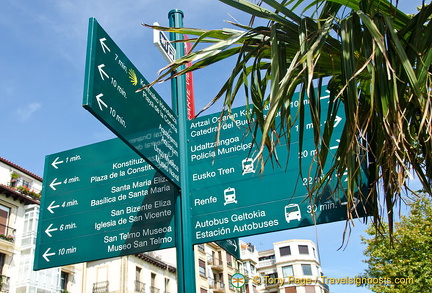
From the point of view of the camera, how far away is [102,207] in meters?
6.10

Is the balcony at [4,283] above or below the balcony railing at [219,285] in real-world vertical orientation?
below

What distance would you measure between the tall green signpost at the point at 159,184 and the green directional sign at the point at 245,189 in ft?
0.04

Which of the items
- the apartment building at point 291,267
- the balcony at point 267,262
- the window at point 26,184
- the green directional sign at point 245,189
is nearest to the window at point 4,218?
the window at point 26,184

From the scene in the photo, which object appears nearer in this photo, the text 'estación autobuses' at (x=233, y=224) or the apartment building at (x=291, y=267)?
the text 'estación autobuses' at (x=233, y=224)

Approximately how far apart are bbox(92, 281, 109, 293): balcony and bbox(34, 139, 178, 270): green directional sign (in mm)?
30945

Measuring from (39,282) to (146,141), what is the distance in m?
30.1

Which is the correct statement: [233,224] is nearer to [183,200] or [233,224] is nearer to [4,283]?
[183,200]

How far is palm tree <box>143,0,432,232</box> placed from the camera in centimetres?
307

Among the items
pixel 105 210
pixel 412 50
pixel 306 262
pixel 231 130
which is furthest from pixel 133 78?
pixel 306 262

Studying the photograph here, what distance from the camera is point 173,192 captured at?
5699 mm

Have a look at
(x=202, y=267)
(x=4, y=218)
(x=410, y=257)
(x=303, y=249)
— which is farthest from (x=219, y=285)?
(x=303, y=249)

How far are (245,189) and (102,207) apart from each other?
1.90 meters

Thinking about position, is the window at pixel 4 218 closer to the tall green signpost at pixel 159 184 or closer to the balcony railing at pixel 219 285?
the balcony railing at pixel 219 285

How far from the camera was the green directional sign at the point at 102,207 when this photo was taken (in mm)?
5664
